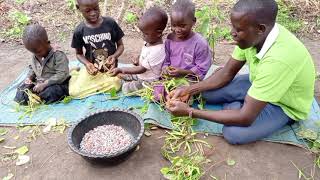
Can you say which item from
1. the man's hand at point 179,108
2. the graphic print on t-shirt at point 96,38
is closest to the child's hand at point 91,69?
the graphic print on t-shirt at point 96,38

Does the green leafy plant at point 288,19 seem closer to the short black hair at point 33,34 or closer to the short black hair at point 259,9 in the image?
the short black hair at point 259,9

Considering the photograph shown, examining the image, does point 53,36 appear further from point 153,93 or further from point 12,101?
point 153,93

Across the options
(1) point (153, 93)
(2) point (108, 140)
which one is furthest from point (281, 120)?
(2) point (108, 140)

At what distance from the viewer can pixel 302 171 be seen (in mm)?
2680

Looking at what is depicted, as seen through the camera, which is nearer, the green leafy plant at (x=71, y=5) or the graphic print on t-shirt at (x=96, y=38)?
the graphic print on t-shirt at (x=96, y=38)

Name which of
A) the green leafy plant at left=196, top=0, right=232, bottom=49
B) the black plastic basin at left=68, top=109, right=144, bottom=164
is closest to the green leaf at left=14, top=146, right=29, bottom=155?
the black plastic basin at left=68, top=109, right=144, bottom=164

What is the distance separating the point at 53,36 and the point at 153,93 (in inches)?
103

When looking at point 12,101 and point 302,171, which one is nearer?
point 302,171

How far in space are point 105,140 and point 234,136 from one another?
1046 mm

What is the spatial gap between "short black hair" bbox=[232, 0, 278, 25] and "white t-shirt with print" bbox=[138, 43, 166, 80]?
1.06 m

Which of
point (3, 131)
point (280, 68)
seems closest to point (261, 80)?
point (280, 68)

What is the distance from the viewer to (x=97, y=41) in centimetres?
375

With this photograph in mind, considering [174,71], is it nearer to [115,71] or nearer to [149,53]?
[149,53]

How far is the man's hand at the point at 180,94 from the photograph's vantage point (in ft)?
9.99
